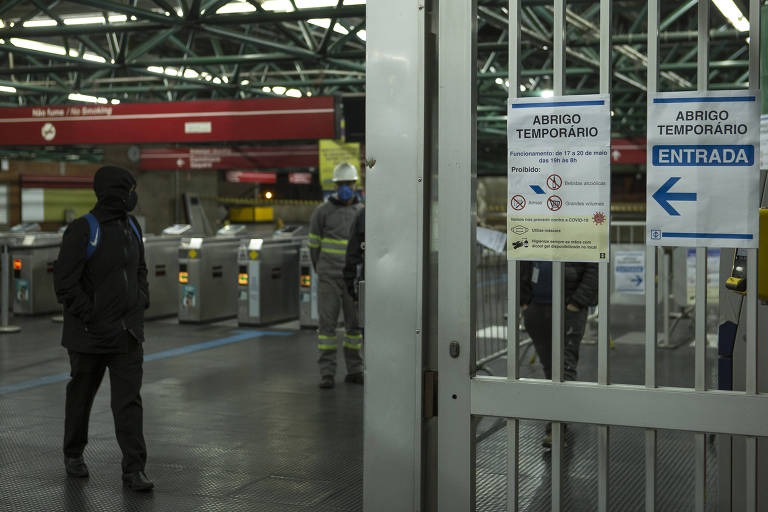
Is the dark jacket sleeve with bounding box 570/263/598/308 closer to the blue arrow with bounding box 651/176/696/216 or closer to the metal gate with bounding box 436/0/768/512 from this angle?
the metal gate with bounding box 436/0/768/512

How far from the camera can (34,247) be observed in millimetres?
15820

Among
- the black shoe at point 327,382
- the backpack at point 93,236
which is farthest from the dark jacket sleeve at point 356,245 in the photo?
the backpack at point 93,236

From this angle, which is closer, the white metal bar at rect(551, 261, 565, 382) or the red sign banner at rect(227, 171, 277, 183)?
the white metal bar at rect(551, 261, 565, 382)

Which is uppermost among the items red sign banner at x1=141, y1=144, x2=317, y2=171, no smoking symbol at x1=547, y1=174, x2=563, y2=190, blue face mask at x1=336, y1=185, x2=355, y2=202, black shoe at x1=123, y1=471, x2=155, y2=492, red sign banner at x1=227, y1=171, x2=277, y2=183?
red sign banner at x1=227, y1=171, x2=277, y2=183

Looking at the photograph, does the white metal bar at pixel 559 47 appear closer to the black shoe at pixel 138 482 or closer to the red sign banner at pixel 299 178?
the black shoe at pixel 138 482

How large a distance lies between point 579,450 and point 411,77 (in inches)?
169

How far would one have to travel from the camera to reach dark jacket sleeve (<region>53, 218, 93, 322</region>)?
5461 mm

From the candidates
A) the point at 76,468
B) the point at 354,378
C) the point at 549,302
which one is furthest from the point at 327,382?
the point at 76,468

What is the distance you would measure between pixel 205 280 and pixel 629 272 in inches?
259

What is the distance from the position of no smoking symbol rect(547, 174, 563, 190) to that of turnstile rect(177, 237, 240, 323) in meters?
12.0

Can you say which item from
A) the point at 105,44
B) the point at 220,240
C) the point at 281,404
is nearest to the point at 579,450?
the point at 281,404

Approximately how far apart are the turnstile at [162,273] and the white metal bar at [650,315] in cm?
1302

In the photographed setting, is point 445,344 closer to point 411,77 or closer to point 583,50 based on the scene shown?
point 411,77

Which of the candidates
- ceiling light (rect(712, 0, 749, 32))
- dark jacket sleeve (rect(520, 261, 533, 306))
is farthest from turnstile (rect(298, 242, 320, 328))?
dark jacket sleeve (rect(520, 261, 533, 306))
